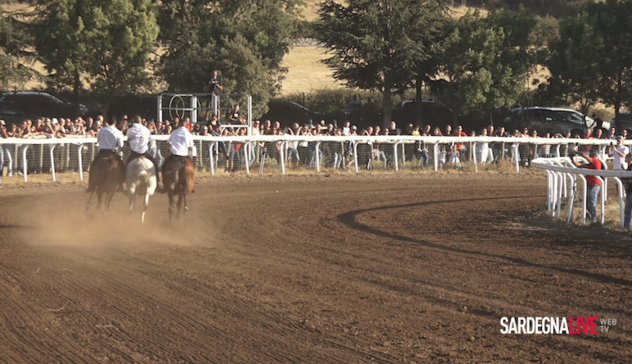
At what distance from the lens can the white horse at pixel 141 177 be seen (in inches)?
570

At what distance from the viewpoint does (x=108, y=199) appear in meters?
15.8

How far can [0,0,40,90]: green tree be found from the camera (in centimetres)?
3822

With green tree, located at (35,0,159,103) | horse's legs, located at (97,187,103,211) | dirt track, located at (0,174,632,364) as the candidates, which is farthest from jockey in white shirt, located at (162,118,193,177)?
green tree, located at (35,0,159,103)

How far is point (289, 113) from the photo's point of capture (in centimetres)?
4603

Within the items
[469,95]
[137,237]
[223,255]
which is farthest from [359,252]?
[469,95]

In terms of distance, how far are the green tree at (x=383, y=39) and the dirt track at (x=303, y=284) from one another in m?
23.7

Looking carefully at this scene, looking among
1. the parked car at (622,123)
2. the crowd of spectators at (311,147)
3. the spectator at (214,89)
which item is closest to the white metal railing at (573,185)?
the crowd of spectators at (311,147)

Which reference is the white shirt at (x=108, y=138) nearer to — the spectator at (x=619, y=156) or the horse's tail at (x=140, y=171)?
the horse's tail at (x=140, y=171)

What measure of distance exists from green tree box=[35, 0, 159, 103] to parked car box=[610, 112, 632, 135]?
75.2 feet

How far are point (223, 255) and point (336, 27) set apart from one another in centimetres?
3083

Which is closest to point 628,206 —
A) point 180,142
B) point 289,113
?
point 180,142

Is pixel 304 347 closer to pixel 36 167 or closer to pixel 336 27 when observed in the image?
pixel 36 167

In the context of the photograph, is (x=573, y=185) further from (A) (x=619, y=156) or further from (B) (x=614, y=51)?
(B) (x=614, y=51)

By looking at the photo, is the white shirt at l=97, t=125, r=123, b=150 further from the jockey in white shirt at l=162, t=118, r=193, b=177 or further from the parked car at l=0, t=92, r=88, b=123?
the parked car at l=0, t=92, r=88, b=123
